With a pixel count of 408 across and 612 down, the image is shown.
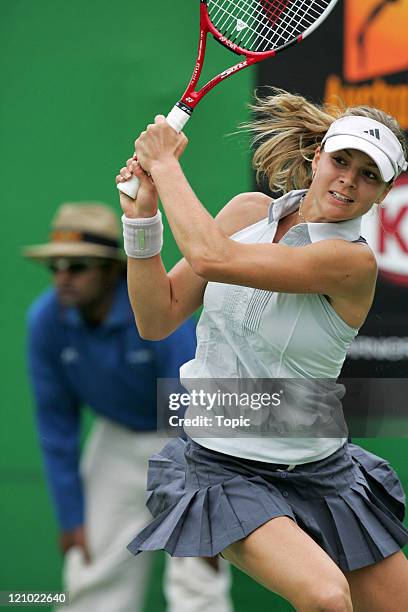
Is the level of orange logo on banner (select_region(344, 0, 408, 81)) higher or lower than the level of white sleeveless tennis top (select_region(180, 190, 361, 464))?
higher

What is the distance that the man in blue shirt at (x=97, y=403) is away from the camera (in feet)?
9.62

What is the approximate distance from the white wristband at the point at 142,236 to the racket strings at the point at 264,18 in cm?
50

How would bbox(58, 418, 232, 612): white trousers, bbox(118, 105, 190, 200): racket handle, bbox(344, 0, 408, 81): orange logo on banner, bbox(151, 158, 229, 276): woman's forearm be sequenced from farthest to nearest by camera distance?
bbox(58, 418, 232, 612): white trousers → bbox(344, 0, 408, 81): orange logo on banner → bbox(118, 105, 190, 200): racket handle → bbox(151, 158, 229, 276): woman's forearm

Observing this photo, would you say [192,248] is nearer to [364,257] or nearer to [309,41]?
[364,257]

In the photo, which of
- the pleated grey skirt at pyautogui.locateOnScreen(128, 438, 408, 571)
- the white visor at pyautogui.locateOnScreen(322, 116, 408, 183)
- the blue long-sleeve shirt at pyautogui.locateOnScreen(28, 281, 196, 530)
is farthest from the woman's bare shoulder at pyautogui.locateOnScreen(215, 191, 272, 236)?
the blue long-sleeve shirt at pyautogui.locateOnScreen(28, 281, 196, 530)

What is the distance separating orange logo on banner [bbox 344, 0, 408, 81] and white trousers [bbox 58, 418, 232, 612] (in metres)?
1.11

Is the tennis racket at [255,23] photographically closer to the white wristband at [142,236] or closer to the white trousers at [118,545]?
the white wristband at [142,236]

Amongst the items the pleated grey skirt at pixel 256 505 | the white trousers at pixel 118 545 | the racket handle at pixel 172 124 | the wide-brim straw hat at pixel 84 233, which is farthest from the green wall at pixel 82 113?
the racket handle at pixel 172 124

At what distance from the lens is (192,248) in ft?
6.70

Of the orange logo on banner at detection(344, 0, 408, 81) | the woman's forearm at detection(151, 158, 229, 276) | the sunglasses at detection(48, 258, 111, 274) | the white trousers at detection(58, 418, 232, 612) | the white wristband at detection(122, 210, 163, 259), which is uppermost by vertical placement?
the orange logo on banner at detection(344, 0, 408, 81)

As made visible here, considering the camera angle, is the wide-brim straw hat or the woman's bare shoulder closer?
the woman's bare shoulder

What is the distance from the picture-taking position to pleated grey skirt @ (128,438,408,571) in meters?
2.16

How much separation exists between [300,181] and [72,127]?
2.41ft

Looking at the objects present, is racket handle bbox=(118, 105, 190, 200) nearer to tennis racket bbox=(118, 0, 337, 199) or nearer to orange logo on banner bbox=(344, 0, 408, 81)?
tennis racket bbox=(118, 0, 337, 199)
